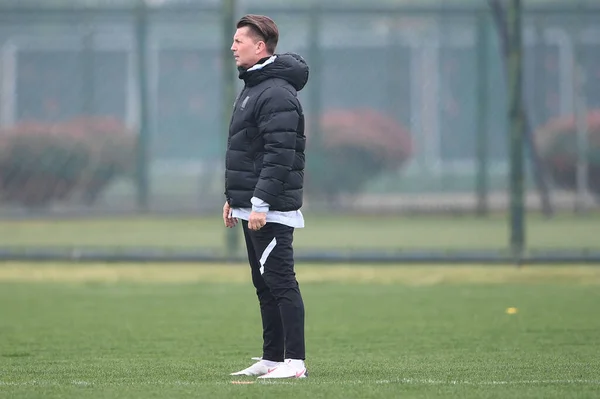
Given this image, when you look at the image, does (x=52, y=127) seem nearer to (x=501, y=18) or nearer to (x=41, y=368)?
(x=501, y=18)

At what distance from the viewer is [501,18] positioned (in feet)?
42.9

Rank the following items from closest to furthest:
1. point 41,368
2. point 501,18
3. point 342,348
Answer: point 41,368
point 342,348
point 501,18

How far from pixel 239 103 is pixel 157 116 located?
747 cm

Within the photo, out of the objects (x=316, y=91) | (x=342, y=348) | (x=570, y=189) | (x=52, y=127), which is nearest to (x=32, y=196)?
(x=52, y=127)

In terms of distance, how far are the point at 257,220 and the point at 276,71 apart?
748mm

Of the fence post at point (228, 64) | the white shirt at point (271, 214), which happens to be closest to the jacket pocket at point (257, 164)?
the white shirt at point (271, 214)

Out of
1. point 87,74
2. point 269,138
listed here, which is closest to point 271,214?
point 269,138

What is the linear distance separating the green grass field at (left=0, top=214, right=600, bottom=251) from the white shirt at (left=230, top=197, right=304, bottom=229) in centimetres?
644

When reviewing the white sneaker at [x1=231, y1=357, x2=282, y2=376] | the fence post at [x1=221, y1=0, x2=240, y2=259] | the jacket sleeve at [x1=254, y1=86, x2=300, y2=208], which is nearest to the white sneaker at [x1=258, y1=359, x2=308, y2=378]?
the white sneaker at [x1=231, y1=357, x2=282, y2=376]

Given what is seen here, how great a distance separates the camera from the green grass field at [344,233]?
12977 millimetres

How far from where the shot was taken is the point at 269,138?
616 centimetres

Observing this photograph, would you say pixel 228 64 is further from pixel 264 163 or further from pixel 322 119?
pixel 264 163

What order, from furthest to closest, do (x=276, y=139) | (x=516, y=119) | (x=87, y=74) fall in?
(x=87, y=74), (x=516, y=119), (x=276, y=139)

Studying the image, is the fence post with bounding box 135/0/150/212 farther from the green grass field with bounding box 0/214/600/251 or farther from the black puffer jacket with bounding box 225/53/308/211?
the black puffer jacket with bounding box 225/53/308/211
